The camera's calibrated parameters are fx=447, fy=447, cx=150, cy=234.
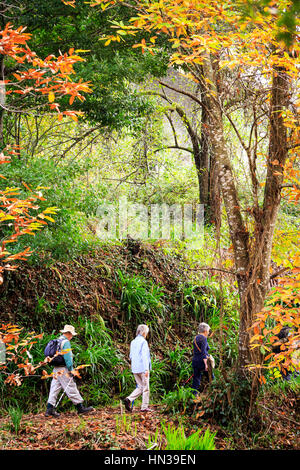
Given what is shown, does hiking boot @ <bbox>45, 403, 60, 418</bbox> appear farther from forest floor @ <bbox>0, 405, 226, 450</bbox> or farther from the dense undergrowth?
the dense undergrowth

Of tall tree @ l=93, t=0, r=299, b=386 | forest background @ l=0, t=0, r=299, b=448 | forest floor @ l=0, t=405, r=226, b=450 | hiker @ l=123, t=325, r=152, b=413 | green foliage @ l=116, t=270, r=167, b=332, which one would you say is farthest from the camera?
green foliage @ l=116, t=270, r=167, b=332

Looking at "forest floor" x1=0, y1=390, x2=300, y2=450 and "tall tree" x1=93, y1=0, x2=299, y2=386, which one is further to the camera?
"tall tree" x1=93, y1=0, x2=299, y2=386

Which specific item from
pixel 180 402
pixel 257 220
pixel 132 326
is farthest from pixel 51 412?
pixel 257 220

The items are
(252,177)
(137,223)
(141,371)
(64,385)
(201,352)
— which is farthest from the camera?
(137,223)

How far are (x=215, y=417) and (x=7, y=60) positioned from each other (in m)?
6.35

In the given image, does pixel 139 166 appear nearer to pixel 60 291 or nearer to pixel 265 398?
pixel 60 291

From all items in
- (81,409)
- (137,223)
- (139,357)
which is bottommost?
(81,409)

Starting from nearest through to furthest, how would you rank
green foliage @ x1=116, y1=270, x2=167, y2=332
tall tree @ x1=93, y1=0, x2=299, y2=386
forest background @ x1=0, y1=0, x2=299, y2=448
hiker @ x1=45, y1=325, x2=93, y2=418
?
forest background @ x1=0, y1=0, x2=299, y2=448
tall tree @ x1=93, y1=0, x2=299, y2=386
hiker @ x1=45, y1=325, x2=93, y2=418
green foliage @ x1=116, y1=270, x2=167, y2=332

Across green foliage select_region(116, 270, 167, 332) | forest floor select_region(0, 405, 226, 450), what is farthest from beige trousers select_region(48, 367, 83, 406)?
green foliage select_region(116, 270, 167, 332)

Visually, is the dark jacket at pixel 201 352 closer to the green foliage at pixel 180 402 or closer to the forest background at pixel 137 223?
the forest background at pixel 137 223

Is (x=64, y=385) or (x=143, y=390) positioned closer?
(x=64, y=385)

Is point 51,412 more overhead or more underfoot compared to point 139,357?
more underfoot

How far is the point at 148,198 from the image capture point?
39.1 ft

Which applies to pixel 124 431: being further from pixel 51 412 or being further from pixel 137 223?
pixel 137 223
